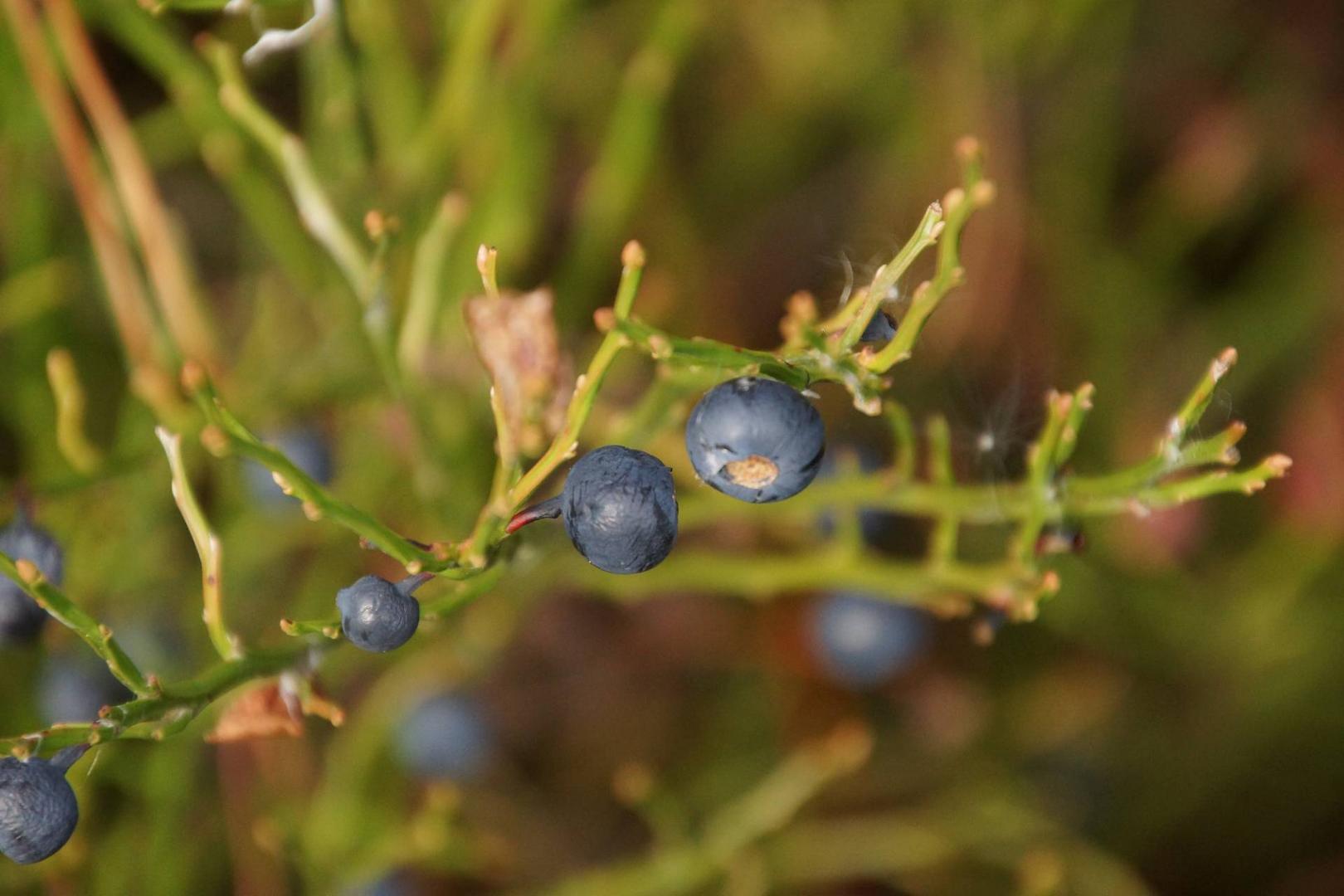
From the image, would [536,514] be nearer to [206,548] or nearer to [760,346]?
[206,548]

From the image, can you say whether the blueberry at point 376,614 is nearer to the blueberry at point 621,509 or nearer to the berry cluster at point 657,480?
the berry cluster at point 657,480

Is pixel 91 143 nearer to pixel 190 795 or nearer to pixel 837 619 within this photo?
pixel 190 795

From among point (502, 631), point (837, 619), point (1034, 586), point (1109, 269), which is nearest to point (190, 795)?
point (502, 631)

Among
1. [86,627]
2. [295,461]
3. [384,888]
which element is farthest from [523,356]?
[384,888]

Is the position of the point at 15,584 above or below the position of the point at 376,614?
below

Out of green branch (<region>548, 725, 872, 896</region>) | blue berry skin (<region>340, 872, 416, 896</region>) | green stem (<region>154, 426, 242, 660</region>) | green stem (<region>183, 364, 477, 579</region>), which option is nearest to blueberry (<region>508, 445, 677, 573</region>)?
green stem (<region>183, 364, 477, 579</region>)

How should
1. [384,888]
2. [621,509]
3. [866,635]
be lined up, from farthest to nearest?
[384,888], [866,635], [621,509]

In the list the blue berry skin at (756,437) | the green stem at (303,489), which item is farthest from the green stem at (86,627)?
the blue berry skin at (756,437)

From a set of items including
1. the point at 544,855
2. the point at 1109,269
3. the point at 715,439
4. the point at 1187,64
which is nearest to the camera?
the point at 715,439
